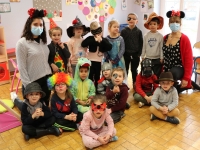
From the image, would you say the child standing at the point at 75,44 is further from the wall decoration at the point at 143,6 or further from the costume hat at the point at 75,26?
the wall decoration at the point at 143,6

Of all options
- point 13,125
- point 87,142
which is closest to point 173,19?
point 87,142

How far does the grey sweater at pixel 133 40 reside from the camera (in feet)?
11.3

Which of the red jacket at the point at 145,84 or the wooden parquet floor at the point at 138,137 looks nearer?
the wooden parquet floor at the point at 138,137

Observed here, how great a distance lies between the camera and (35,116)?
2.37 m

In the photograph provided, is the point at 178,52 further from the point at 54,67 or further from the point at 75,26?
the point at 54,67

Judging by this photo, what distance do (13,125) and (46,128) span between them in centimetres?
47

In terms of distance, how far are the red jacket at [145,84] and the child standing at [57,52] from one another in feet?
3.49

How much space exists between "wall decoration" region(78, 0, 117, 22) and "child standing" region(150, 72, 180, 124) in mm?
2876

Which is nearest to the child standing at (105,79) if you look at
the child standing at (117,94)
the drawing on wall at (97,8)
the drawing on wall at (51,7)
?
the child standing at (117,94)

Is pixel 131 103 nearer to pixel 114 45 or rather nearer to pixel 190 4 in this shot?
pixel 114 45

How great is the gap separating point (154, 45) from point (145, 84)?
1.89 ft

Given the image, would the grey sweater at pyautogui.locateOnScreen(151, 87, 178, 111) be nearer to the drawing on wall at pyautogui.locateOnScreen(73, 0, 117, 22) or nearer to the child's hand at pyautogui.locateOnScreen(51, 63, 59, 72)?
the child's hand at pyautogui.locateOnScreen(51, 63, 59, 72)

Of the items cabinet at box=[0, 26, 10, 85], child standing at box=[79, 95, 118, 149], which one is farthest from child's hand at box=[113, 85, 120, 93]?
cabinet at box=[0, 26, 10, 85]

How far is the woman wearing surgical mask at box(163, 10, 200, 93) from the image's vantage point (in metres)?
3.06
